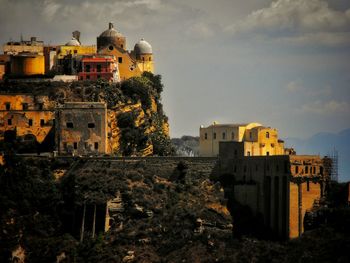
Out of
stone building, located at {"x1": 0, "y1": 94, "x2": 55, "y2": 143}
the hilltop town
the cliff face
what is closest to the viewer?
the hilltop town

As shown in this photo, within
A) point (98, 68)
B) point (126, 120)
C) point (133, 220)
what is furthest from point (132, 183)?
point (98, 68)

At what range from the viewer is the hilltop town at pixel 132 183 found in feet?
271

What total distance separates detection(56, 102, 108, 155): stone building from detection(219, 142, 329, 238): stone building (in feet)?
37.2

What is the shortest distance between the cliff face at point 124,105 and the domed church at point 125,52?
1.98m

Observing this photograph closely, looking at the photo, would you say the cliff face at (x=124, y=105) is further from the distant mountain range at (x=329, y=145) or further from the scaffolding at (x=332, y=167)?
the distant mountain range at (x=329, y=145)

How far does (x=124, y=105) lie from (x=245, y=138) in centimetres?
947

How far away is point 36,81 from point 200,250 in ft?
87.5

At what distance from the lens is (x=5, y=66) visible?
105 meters

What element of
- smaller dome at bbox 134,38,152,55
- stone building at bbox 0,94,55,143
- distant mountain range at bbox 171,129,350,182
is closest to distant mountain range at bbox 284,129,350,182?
distant mountain range at bbox 171,129,350,182

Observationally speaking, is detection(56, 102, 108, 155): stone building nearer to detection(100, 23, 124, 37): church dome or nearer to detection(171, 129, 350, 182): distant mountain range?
detection(100, 23, 124, 37): church dome

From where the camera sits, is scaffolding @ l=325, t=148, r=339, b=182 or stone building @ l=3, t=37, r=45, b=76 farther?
stone building @ l=3, t=37, r=45, b=76

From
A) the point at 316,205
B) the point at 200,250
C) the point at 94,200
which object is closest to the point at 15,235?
the point at 94,200

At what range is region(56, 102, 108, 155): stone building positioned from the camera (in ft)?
306

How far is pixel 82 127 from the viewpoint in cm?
9325
